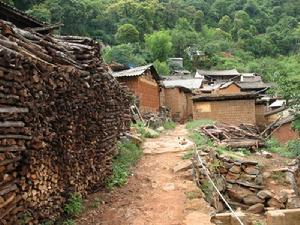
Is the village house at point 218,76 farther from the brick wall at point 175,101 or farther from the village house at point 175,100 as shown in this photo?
the brick wall at point 175,101

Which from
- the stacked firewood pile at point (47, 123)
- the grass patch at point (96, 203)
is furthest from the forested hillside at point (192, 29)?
the grass patch at point (96, 203)

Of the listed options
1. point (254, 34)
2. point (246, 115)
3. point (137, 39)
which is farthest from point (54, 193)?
point (254, 34)

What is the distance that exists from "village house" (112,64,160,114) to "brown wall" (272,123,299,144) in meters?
9.08

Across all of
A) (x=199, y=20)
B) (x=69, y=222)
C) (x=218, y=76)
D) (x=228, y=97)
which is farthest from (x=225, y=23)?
(x=69, y=222)

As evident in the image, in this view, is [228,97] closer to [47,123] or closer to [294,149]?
[294,149]

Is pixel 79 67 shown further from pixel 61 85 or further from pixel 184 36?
pixel 184 36

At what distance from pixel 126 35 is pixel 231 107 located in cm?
3635

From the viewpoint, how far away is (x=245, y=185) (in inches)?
614

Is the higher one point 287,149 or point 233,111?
point 233,111

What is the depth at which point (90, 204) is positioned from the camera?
895 cm

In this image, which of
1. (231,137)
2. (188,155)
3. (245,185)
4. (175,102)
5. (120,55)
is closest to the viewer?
(188,155)

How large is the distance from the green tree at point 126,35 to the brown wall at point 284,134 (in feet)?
124

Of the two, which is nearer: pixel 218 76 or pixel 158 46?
pixel 218 76

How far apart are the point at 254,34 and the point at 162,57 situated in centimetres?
3331
